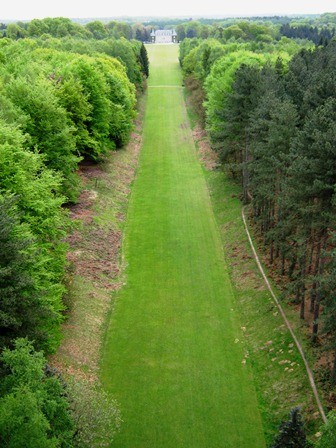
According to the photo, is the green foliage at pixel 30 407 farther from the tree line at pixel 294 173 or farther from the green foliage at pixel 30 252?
the tree line at pixel 294 173

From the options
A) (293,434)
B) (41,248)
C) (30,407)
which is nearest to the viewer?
(30,407)

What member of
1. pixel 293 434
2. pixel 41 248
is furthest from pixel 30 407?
pixel 41 248

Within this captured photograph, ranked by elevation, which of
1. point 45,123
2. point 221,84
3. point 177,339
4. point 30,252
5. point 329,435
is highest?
point 221,84

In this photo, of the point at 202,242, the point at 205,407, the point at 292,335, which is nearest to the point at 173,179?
the point at 202,242

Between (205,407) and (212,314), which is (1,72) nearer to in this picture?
(212,314)

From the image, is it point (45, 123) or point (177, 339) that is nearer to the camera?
point (177, 339)

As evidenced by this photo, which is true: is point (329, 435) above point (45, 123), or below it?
below

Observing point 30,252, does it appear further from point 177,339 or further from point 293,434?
point 293,434
